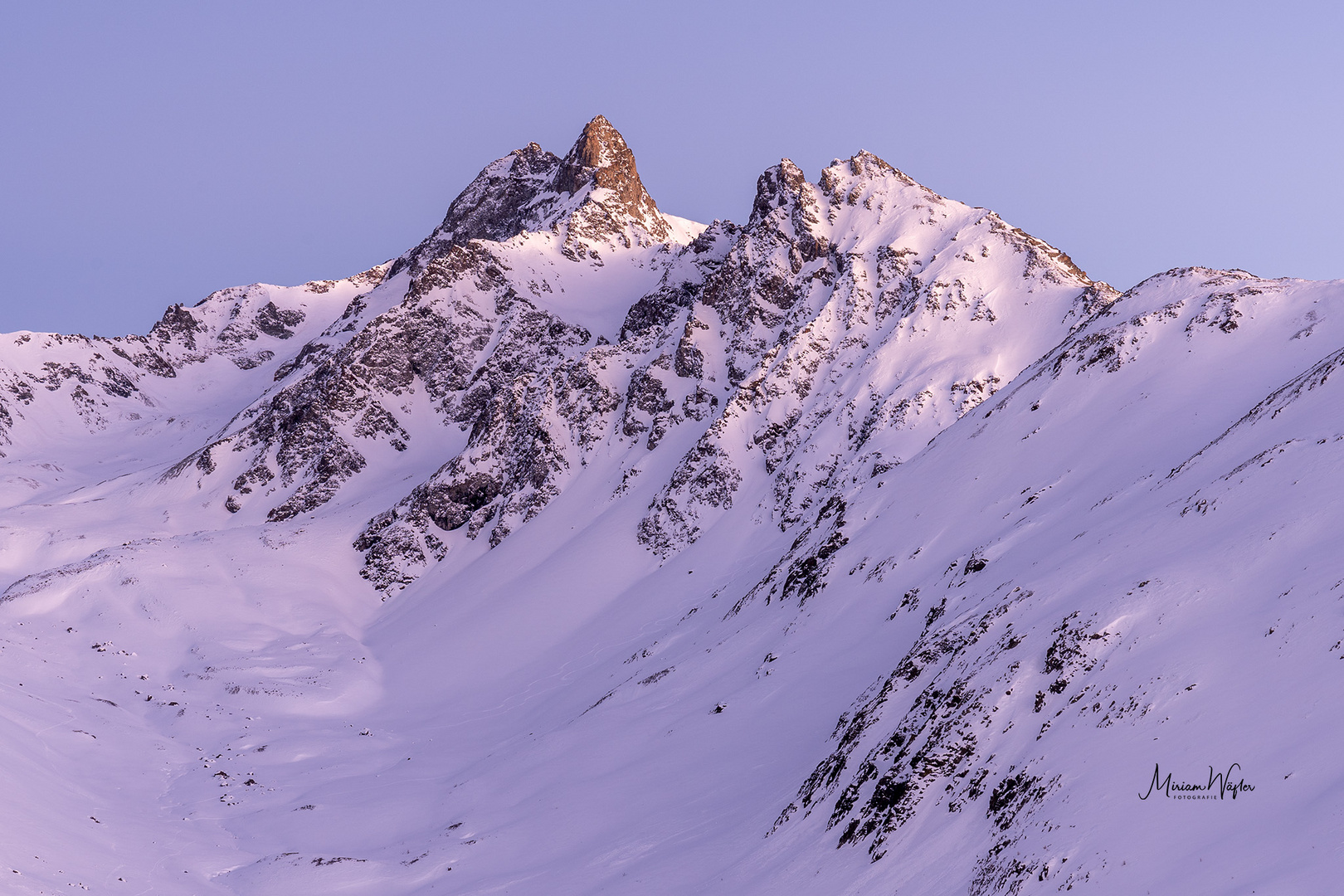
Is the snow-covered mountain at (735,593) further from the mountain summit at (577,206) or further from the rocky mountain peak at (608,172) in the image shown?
the rocky mountain peak at (608,172)

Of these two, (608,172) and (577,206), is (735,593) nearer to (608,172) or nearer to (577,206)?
(577,206)

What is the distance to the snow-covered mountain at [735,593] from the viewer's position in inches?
933

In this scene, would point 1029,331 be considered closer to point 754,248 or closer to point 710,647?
point 754,248

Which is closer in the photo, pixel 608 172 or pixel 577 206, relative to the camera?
pixel 577 206

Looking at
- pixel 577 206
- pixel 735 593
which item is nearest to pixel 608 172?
pixel 577 206

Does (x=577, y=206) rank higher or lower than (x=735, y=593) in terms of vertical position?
higher

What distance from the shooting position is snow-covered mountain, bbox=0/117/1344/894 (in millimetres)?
23703

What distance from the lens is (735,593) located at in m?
70.4
